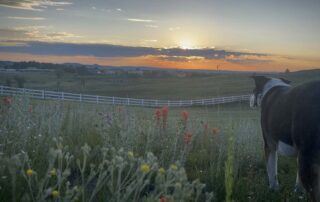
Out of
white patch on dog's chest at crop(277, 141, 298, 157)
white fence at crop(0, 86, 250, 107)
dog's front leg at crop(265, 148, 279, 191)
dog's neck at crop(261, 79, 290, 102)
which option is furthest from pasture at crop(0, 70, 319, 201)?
white fence at crop(0, 86, 250, 107)

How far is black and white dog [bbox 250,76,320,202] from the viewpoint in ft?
15.6

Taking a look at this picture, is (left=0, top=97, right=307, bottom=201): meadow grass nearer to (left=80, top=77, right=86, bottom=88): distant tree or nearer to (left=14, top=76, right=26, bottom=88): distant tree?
(left=14, top=76, right=26, bottom=88): distant tree

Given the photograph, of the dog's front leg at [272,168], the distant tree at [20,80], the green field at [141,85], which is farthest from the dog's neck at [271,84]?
the green field at [141,85]

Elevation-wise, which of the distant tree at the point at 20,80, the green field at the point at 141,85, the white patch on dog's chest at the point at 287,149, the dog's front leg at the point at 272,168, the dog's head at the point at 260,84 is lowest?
the green field at the point at 141,85

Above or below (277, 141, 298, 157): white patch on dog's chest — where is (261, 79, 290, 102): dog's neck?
above

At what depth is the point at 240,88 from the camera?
68625 millimetres

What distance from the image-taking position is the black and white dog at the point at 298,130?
4762mm

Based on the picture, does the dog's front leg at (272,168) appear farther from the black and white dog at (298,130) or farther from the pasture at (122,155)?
the pasture at (122,155)

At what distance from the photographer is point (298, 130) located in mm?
5086

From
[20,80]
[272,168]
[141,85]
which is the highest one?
[272,168]

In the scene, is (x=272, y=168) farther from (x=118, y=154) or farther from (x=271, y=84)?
(x=118, y=154)

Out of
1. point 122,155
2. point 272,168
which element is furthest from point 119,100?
point 122,155

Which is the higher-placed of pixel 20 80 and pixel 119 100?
pixel 20 80

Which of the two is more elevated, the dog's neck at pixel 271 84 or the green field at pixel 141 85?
the dog's neck at pixel 271 84
